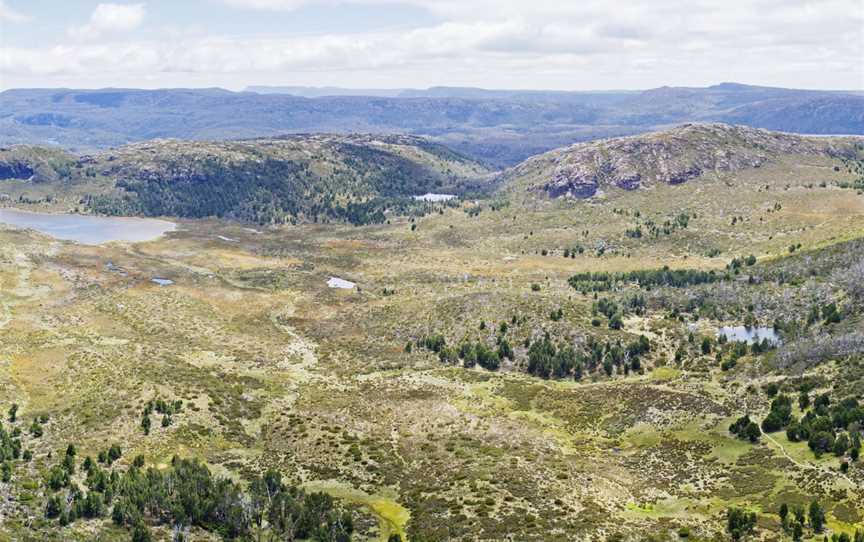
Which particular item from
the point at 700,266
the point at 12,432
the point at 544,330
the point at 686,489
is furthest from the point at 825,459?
the point at 700,266

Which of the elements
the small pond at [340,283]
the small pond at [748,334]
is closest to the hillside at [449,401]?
the small pond at [748,334]

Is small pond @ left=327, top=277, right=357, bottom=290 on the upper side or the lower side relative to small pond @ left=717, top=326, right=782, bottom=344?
lower

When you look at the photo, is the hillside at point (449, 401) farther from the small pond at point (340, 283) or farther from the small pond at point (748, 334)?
the small pond at point (340, 283)

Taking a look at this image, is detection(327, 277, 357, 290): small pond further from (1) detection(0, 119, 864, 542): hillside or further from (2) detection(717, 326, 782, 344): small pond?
(2) detection(717, 326, 782, 344): small pond

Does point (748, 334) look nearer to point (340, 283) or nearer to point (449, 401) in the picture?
point (449, 401)

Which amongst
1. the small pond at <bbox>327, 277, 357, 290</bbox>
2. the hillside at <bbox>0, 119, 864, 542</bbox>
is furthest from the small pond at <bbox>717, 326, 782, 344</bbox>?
the small pond at <bbox>327, 277, 357, 290</bbox>

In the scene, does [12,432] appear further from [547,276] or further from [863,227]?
[863,227]

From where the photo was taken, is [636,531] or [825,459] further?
[825,459]

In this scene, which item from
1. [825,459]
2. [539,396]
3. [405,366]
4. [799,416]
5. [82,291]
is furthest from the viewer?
[82,291]
